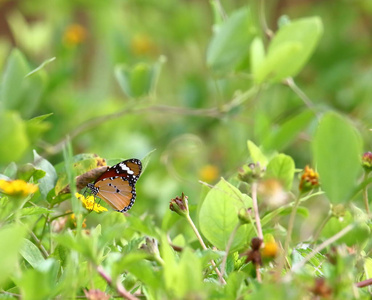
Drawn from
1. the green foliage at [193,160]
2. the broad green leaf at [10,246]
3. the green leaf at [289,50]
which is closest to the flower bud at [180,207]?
the green foliage at [193,160]

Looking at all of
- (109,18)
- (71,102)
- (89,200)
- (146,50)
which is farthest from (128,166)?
(109,18)

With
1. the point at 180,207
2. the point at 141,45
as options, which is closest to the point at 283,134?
the point at 180,207

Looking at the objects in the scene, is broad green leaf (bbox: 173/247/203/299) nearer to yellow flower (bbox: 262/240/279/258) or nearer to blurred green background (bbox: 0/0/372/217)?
yellow flower (bbox: 262/240/279/258)

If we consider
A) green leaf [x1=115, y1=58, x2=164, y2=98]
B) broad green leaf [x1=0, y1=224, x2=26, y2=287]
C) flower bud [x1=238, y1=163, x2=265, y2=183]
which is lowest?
green leaf [x1=115, y1=58, x2=164, y2=98]

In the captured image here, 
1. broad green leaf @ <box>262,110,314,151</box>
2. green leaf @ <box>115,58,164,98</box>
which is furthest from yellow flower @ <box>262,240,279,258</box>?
green leaf @ <box>115,58,164,98</box>

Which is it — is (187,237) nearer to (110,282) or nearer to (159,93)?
(110,282)

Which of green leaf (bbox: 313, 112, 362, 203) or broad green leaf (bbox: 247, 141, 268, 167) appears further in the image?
broad green leaf (bbox: 247, 141, 268, 167)
